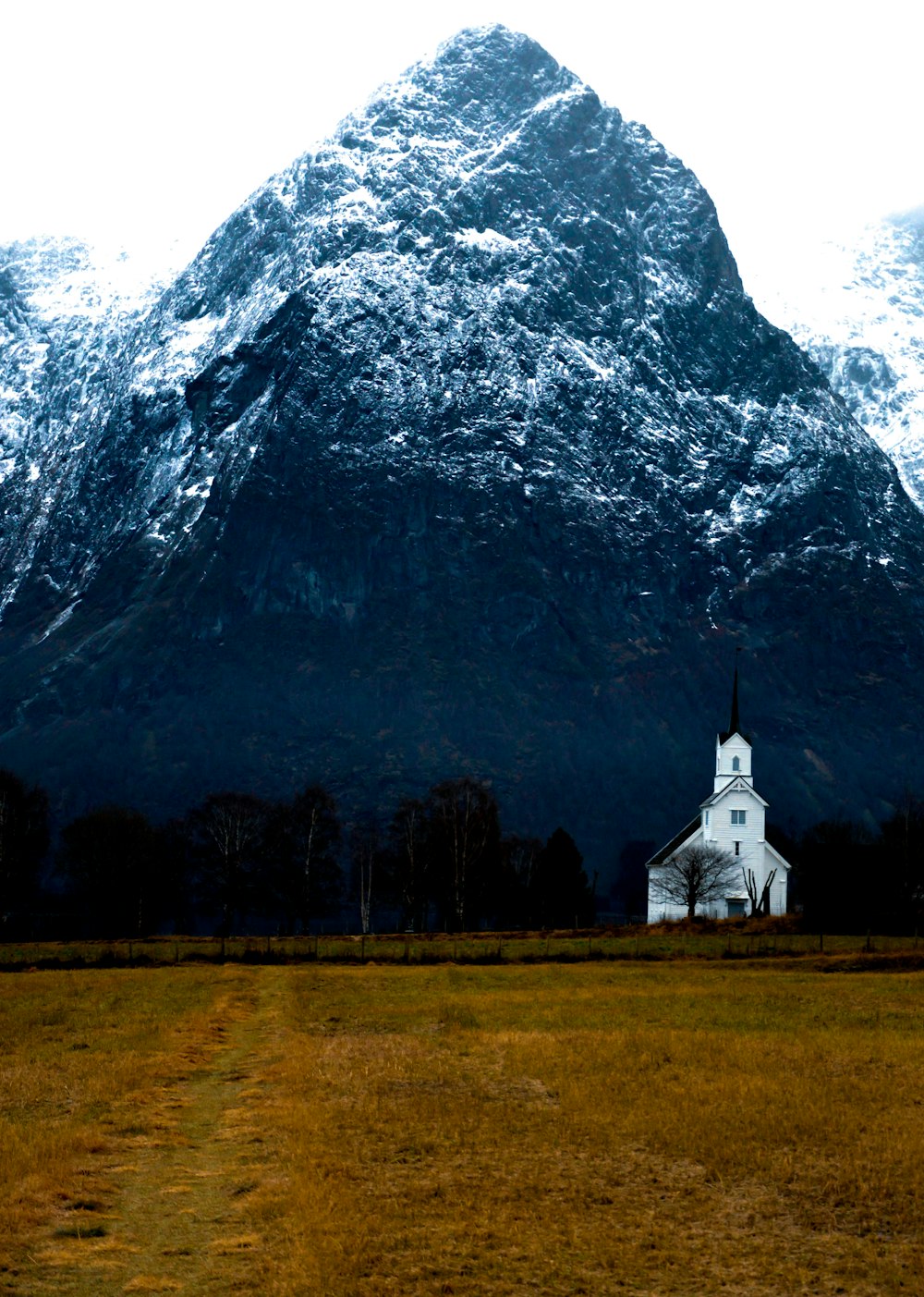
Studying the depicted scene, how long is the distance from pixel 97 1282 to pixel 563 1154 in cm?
995

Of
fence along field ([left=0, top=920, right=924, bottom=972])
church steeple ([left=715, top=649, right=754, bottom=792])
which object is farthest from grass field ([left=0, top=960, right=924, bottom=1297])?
church steeple ([left=715, top=649, right=754, bottom=792])

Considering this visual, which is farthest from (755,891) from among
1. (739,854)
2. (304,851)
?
(304,851)

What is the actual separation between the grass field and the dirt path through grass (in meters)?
0.06

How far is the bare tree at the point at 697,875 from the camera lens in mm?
133375

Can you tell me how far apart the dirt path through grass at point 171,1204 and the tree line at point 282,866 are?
344ft

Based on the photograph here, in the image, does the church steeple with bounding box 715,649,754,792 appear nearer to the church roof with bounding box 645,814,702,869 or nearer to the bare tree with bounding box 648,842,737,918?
the church roof with bounding box 645,814,702,869

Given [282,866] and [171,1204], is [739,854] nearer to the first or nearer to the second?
[282,866]

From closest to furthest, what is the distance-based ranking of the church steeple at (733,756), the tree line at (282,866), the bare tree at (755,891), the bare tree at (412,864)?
the bare tree at (755,891) < the bare tree at (412,864) < the tree line at (282,866) < the church steeple at (733,756)

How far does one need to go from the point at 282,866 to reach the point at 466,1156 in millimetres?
135310

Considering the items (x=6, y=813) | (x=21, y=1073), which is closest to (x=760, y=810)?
(x=6, y=813)

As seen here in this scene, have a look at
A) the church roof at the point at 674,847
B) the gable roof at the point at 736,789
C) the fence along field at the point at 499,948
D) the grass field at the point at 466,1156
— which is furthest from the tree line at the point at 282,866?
the grass field at the point at 466,1156

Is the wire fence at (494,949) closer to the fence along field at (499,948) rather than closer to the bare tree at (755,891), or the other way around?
the fence along field at (499,948)

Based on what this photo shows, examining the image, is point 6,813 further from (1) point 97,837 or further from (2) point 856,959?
(2) point 856,959

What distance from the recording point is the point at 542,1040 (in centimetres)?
4362
